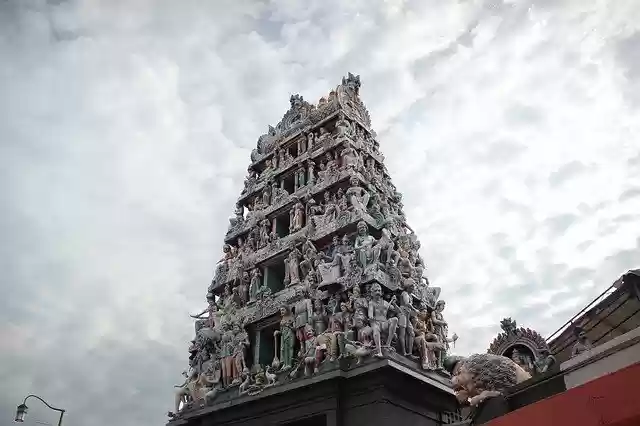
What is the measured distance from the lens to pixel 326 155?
20969mm

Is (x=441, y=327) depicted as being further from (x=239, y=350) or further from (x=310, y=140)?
(x=310, y=140)

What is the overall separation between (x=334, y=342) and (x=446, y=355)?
3.77m

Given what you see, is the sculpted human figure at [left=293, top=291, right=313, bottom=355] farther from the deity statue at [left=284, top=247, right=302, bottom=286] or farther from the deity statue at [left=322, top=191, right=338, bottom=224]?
the deity statue at [left=322, top=191, right=338, bottom=224]

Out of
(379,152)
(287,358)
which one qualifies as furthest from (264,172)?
(287,358)

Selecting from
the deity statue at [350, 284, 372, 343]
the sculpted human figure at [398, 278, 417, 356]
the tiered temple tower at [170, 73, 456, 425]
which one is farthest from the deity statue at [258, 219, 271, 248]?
the sculpted human figure at [398, 278, 417, 356]

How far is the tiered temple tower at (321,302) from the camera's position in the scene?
1428cm

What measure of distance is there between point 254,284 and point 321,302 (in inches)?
150

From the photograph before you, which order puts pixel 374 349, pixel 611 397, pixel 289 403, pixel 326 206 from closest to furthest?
1. pixel 611 397
2. pixel 374 349
3. pixel 289 403
4. pixel 326 206

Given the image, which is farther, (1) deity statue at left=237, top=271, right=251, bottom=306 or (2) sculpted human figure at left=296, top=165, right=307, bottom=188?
(2) sculpted human figure at left=296, top=165, right=307, bottom=188

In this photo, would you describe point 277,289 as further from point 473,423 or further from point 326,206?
point 473,423

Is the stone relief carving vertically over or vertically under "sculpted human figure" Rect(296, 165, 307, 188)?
under

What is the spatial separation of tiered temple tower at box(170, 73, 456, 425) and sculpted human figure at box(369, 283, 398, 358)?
0.11ft

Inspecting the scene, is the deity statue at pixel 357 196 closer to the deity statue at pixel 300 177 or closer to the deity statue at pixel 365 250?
the deity statue at pixel 365 250

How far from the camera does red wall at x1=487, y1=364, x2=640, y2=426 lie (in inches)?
217
